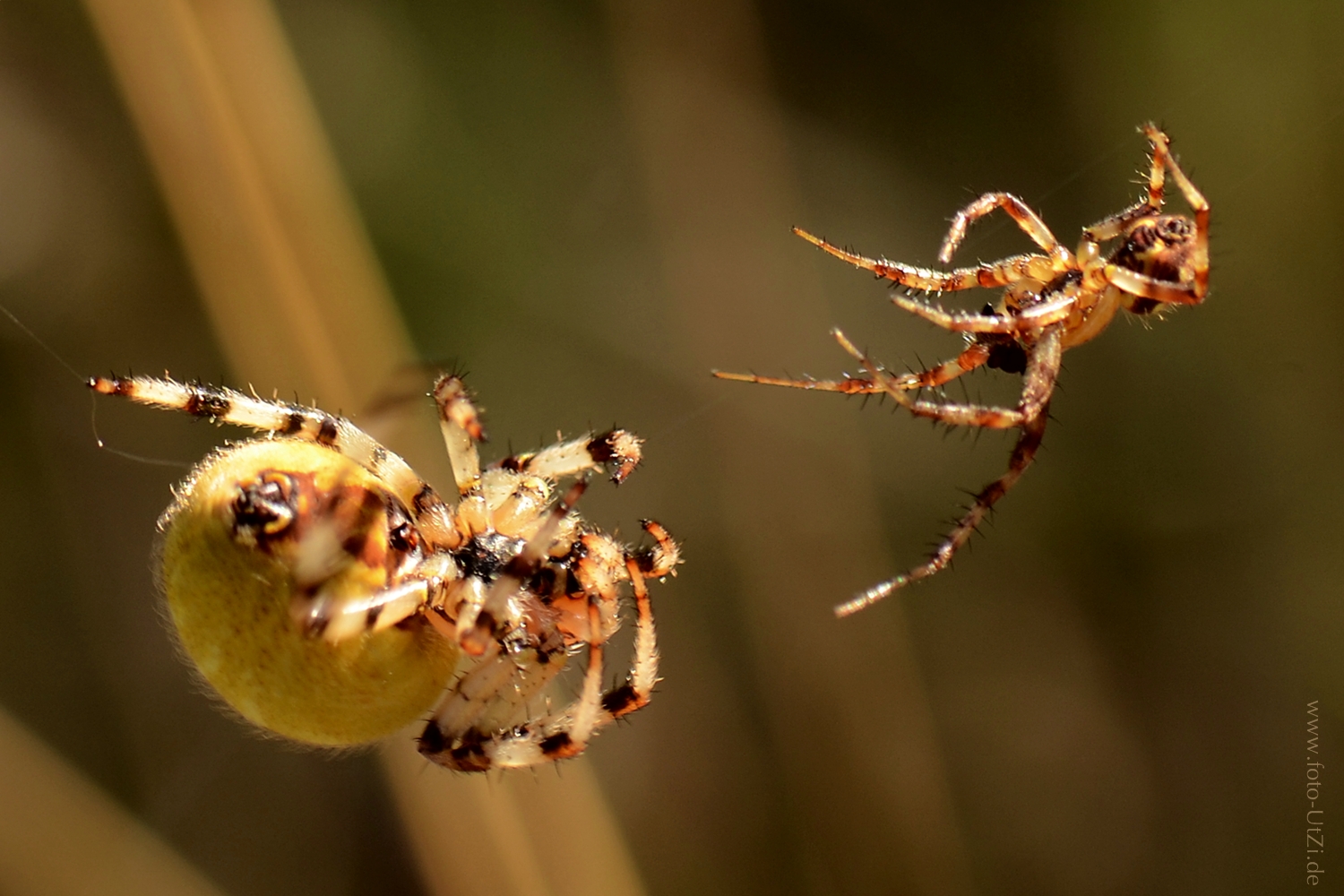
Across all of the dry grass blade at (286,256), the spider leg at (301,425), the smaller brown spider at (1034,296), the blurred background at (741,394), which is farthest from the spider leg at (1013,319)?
the dry grass blade at (286,256)

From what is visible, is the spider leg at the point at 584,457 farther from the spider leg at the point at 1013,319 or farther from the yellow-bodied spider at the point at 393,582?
the spider leg at the point at 1013,319

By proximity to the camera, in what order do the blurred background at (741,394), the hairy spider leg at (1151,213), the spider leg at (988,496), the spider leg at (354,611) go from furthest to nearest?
the blurred background at (741,394) → the spider leg at (988,496) → the hairy spider leg at (1151,213) → the spider leg at (354,611)

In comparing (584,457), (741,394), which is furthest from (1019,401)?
(741,394)

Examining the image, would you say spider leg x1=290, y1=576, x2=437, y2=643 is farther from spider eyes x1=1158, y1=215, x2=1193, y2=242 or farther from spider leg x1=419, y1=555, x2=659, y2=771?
spider eyes x1=1158, y1=215, x2=1193, y2=242

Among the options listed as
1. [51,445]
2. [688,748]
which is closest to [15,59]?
[51,445]

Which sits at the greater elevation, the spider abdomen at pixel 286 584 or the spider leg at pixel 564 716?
the spider abdomen at pixel 286 584

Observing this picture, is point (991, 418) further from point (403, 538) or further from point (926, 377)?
point (403, 538)

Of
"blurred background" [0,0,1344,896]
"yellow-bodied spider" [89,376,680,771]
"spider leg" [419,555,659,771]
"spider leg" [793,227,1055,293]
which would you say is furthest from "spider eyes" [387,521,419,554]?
"blurred background" [0,0,1344,896]
